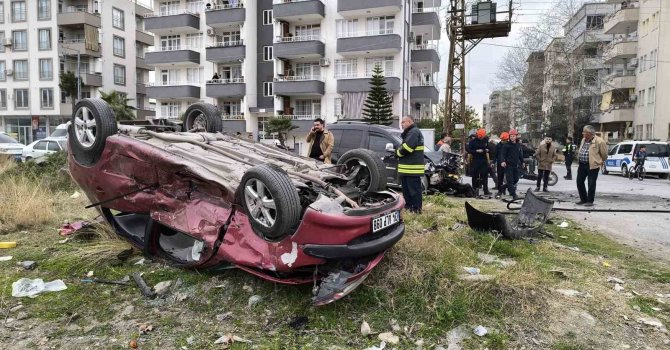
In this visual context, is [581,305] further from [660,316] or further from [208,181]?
[208,181]

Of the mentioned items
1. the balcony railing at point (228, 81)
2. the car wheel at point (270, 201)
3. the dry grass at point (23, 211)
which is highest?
the balcony railing at point (228, 81)

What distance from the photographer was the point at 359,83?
32219 mm

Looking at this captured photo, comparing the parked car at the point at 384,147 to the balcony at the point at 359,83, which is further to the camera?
the balcony at the point at 359,83

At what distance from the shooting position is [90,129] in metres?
4.86

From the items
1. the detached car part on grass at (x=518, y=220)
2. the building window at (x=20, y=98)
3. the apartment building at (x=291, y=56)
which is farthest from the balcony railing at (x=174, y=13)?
the detached car part on grass at (x=518, y=220)

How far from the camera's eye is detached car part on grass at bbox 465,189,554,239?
5.79 metres

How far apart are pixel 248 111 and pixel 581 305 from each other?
35.3 m

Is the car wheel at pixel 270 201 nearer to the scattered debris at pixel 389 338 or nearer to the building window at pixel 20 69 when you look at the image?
the scattered debris at pixel 389 338

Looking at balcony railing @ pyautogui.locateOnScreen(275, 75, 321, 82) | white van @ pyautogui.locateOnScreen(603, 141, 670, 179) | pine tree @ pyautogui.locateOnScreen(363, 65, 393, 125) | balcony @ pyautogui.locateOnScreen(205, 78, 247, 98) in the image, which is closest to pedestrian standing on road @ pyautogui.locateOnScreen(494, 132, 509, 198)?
white van @ pyautogui.locateOnScreen(603, 141, 670, 179)

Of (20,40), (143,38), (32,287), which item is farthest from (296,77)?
(32,287)

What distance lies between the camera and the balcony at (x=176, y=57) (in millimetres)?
37297

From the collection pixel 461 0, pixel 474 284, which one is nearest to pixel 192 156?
pixel 474 284

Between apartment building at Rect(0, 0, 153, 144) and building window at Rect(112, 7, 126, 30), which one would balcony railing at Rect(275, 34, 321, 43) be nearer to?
apartment building at Rect(0, 0, 153, 144)

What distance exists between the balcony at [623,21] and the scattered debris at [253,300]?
4504 cm
